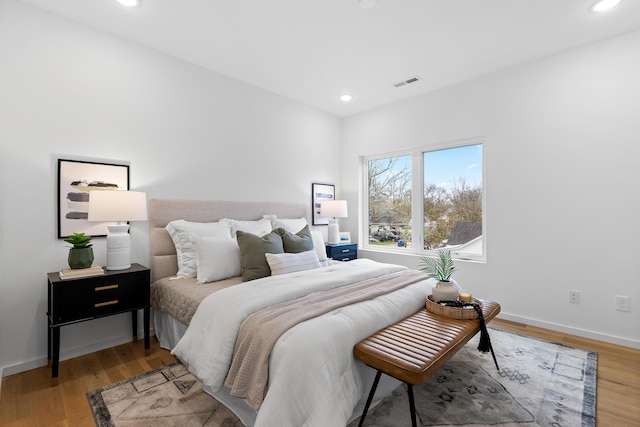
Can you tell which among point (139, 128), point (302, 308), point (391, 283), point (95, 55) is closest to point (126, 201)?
point (139, 128)

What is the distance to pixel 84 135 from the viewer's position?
253cm

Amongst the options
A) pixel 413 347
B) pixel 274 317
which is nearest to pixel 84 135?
pixel 274 317

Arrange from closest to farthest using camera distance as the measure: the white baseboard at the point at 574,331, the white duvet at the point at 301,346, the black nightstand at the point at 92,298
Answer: the white duvet at the point at 301,346, the black nightstand at the point at 92,298, the white baseboard at the point at 574,331

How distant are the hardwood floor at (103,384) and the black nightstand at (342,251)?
221cm

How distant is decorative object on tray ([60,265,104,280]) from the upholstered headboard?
1.80ft

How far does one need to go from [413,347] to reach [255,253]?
1.51 meters

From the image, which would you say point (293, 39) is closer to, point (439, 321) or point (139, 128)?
point (139, 128)

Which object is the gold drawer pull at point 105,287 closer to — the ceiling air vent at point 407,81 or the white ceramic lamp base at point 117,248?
the white ceramic lamp base at point 117,248

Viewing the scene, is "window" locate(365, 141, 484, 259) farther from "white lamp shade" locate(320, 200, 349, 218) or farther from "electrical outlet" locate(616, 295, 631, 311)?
"electrical outlet" locate(616, 295, 631, 311)

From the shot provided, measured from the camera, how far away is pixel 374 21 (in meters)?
2.50

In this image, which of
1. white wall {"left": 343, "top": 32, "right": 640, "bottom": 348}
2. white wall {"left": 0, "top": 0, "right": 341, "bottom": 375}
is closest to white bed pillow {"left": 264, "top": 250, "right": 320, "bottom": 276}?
white wall {"left": 0, "top": 0, "right": 341, "bottom": 375}

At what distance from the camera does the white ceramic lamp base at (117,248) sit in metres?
2.44

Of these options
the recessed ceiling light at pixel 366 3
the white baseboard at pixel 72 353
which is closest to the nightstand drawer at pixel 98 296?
the white baseboard at pixel 72 353

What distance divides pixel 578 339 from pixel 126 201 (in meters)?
4.12
